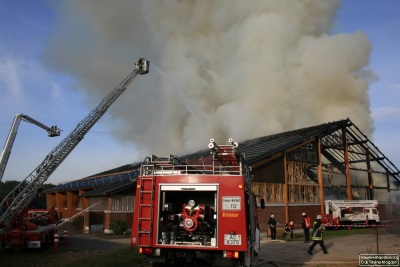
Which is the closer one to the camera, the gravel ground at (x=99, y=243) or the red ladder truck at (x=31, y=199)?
the red ladder truck at (x=31, y=199)

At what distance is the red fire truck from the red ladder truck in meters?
8.16

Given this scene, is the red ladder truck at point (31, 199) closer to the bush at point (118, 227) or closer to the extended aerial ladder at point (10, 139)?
the extended aerial ladder at point (10, 139)

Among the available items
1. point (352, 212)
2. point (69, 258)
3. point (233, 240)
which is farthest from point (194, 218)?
point (352, 212)

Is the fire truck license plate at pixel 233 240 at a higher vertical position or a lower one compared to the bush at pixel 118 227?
higher

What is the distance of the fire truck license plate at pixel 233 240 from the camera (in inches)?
288

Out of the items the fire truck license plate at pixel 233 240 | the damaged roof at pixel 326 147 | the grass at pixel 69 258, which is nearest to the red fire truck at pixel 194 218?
the fire truck license plate at pixel 233 240

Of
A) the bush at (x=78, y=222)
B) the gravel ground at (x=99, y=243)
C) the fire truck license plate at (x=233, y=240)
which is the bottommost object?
the gravel ground at (x=99, y=243)

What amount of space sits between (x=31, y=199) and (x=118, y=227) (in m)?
7.72

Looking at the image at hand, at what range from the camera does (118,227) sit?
75.8 ft

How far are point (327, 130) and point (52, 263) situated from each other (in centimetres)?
2238

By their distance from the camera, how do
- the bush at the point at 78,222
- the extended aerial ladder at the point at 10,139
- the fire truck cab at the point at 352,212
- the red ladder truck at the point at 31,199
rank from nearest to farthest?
the red ladder truck at the point at 31,199 < the extended aerial ladder at the point at 10,139 < the fire truck cab at the point at 352,212 < the bush at the point at 78,222

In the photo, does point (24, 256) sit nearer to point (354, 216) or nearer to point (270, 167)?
point (270, 167)

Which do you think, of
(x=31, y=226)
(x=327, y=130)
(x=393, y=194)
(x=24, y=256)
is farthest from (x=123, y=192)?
(x=393, y=194)

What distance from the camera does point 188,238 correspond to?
807 cm
